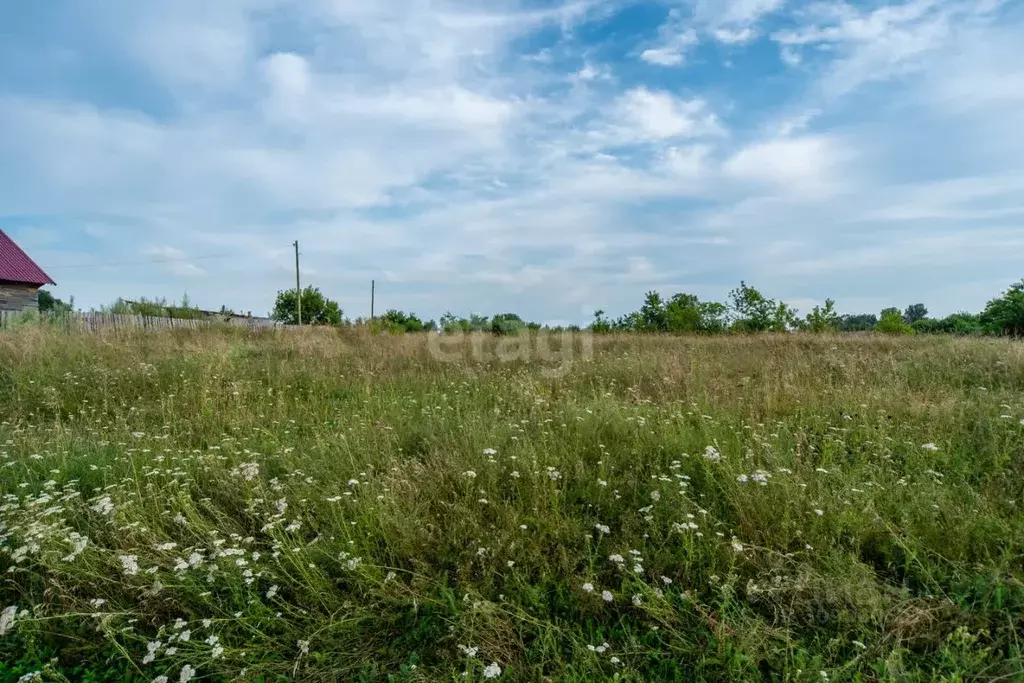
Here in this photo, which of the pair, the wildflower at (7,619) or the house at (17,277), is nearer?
the wildflower at (7,619)

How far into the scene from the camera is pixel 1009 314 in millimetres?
16906

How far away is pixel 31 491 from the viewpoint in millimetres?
3693

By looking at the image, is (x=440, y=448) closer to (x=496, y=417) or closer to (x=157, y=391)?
(x=496, y=417)

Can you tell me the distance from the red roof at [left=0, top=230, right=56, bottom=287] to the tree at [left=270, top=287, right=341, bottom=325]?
13297mm

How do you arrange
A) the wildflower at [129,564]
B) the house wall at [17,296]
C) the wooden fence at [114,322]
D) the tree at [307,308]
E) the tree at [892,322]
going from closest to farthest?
the wildflower at [129,564] → the wooden fence at [114,322] → the tree at [892,322] → the house wall at [17,296] → the tree at [307,308]

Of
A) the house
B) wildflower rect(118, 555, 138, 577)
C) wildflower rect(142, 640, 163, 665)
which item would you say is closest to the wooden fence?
wildflower rect(118, 555, 138, 577)

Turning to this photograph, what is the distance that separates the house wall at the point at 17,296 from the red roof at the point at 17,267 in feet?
1.17

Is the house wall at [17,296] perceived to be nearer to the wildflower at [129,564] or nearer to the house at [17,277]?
the house at [17,277]

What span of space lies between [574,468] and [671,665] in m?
1.58

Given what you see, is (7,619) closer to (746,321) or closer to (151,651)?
(151,651)

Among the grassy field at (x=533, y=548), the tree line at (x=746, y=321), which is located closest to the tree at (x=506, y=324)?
the tree line at (x=746, y=321)

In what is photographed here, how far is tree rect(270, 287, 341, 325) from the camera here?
3725 centimetres

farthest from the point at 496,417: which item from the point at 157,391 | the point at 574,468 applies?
the point at 157,391

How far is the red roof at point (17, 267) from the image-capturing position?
79.7ft
